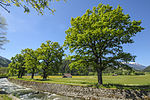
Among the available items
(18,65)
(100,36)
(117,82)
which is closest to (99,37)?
(100,36)

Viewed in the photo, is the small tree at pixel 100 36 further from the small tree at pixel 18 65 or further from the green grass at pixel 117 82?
the small tree at pixel 18 65

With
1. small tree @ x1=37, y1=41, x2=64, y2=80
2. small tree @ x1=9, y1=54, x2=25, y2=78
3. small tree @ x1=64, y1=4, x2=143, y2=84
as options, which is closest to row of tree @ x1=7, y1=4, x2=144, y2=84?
small tree @ x1=64, y1=4, x2=143, y2=84

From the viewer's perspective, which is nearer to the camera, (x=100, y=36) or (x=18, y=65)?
(x=100, y=36)

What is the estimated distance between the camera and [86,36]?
49.4 feet

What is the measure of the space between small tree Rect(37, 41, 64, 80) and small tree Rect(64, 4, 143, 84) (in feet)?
45.1

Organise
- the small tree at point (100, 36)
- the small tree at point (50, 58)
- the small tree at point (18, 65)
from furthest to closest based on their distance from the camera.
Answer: the small tree at point (18, 65)
the small tree at point (50, 58)
the small tree at point (100, 36)

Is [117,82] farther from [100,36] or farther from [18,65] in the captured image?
[18,65]

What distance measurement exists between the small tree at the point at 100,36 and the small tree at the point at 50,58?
13757 millimetres

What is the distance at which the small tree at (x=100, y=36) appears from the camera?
14727 mm

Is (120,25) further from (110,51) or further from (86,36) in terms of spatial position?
(86,36)

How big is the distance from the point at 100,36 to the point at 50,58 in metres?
19.9

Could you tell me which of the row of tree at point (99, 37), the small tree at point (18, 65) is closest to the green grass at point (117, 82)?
the row of tree at point (99, 37)

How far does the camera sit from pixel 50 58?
98.2ft

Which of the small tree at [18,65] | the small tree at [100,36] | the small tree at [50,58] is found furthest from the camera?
the small tree at [18,65]
